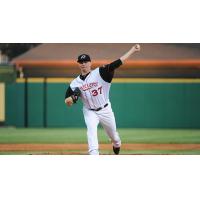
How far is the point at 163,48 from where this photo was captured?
10133 millimetres

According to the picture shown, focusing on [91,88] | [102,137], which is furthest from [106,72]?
[102,137]

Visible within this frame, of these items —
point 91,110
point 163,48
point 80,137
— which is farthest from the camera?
point 80,137

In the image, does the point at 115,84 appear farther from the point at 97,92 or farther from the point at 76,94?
the point at 76,94

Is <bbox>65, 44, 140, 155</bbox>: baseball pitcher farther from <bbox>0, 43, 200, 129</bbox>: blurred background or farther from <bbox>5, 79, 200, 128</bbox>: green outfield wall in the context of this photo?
<bbox>5, 79, 200, 128</bbox>: green outfield wall

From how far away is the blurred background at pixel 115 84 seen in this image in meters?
10.1

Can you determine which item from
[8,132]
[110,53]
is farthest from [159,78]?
[8,132]

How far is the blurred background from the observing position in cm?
1015

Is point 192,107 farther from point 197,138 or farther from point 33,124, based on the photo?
point 33,124

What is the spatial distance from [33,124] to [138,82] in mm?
1796

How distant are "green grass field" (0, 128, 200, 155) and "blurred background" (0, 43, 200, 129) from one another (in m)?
0.22

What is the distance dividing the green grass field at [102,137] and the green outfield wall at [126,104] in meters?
0.19

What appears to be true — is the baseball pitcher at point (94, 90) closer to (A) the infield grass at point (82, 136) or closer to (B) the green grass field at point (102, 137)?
(B) the green grass field at point (102, 137)

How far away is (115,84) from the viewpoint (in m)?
10.9

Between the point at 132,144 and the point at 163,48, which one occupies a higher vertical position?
the point at 163,48
